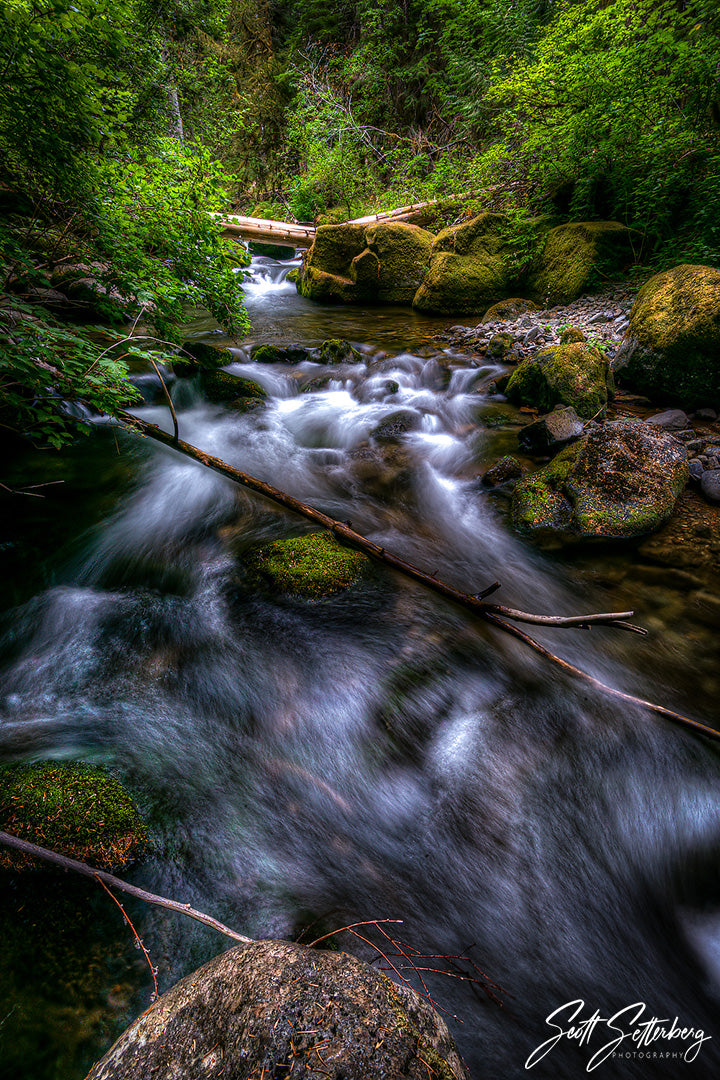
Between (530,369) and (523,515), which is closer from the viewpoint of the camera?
(523,515)

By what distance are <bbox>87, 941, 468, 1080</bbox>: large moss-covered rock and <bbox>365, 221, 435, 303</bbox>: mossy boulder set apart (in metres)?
12.1

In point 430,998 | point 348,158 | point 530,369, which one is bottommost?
point 430,998

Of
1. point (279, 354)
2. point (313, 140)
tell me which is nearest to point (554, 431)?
point (279, 354)

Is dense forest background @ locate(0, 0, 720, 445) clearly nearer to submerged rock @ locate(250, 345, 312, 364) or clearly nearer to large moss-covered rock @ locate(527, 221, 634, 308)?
large moss-covered rock @ locate(527, 221, 634, 308)

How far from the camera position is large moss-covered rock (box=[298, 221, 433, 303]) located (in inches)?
414

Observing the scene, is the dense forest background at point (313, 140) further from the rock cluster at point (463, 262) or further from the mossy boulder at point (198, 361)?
the rock cluster at point (463, 262)

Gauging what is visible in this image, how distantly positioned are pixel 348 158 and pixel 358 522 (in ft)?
61.6

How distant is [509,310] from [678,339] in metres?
4.33

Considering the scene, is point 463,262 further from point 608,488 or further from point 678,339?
point 608,488

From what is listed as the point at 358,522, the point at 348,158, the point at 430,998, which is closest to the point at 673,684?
the point at 430,998

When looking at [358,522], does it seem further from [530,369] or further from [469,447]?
[530,369]

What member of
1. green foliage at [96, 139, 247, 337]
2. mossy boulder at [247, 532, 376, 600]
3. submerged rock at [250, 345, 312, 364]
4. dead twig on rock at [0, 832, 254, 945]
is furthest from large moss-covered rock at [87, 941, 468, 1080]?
submerged rock at [250, 345, 312, 364]

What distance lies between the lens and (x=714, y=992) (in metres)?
1.88

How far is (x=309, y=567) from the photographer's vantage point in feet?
11.3
